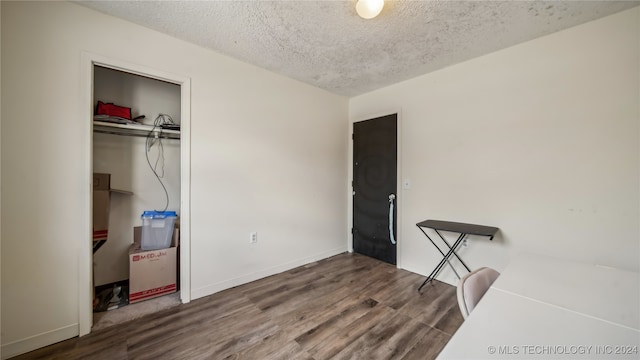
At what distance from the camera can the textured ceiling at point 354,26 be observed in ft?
5.69

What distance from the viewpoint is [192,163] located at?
2.28 meters

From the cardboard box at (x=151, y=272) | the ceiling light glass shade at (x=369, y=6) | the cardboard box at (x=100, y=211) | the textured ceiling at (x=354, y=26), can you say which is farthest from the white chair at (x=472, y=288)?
the cardboard box at (x=100, y=211)

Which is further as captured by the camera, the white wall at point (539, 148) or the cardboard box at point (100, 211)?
the cardboard box at point (100, 211)

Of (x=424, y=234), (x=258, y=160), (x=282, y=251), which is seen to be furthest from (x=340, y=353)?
(x=258, y=160)

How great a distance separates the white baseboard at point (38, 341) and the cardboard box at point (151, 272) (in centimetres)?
46

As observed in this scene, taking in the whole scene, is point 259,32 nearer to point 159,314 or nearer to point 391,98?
point 391,98

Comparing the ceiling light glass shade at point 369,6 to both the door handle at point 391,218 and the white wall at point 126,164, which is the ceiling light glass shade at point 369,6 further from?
the white wall at point 126,164

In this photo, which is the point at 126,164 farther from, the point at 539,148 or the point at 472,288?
the point at 539,148

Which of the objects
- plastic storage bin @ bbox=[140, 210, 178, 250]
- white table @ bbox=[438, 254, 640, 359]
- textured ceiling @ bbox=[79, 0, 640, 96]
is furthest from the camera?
plastic storage bin @ bbox=[140, 210, 178, 250]

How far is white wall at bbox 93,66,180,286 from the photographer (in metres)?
2.42

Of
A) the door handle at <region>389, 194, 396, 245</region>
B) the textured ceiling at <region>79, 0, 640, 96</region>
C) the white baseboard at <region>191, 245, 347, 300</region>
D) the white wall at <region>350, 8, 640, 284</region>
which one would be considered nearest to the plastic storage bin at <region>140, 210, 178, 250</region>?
the white baseboard at <region>191, 245, 347, 300</region>

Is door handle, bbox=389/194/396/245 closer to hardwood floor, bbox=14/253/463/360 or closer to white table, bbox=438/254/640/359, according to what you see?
hardwood floor, bbox=14/253/463/360

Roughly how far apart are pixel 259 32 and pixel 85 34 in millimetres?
1333

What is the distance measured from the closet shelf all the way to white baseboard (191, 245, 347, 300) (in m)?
1.71
